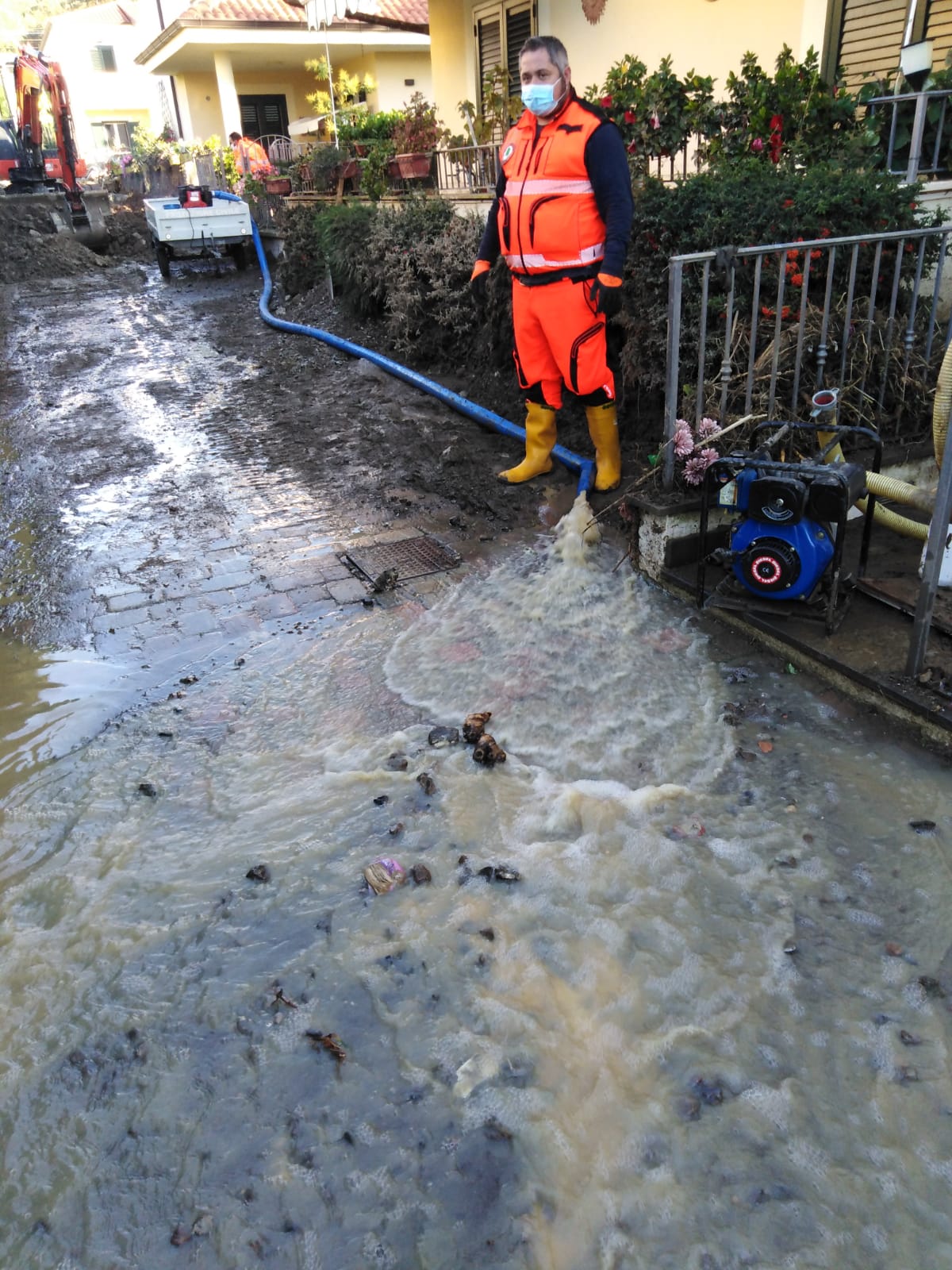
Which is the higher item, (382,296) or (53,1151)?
(382,296)

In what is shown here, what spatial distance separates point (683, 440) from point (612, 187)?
1408mm

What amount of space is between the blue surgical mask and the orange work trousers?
0.82 metres

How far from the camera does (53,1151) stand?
79.4 inches

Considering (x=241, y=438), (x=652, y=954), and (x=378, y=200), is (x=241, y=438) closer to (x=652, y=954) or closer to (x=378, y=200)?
(x=652, y=954)

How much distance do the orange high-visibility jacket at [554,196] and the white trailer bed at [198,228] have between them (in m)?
10.9

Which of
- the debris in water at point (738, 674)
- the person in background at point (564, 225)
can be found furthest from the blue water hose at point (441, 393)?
the debris in water at point (738, 674)

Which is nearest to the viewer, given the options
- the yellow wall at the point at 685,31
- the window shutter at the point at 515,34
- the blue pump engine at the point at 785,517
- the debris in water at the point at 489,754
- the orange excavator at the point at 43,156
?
the debris in water at the point at 489,754

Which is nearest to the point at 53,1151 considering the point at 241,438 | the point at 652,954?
the point at 652,954

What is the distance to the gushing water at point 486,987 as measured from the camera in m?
1.87

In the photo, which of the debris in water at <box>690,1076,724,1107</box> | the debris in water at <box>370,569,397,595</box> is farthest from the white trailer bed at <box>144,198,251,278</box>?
the debris in water at <box>690,1076,724,1107</box>

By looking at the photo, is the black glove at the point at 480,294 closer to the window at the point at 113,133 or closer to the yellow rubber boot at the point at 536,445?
the yellow rubber boot at the point at 536,445

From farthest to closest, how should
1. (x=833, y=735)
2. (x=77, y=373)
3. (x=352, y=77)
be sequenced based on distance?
1. (x=352, y=77)
2. (x=77, y=373)
3. (x=833, y=735)

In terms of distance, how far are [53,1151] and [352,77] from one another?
25.2 metres

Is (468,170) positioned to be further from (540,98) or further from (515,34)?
(540,98)
